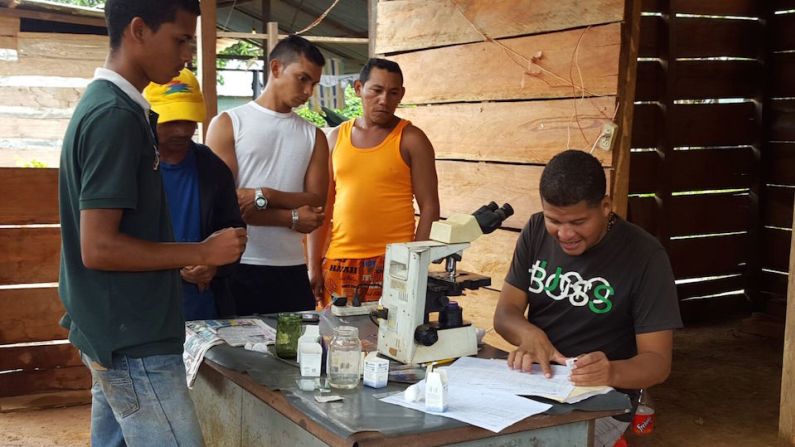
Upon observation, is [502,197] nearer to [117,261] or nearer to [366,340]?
[366,340]

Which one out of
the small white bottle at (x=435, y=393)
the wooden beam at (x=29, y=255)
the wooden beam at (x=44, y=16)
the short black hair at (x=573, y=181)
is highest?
the wooden beam at (x=44, y=16)

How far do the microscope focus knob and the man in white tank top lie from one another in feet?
3.60

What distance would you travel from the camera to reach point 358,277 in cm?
390

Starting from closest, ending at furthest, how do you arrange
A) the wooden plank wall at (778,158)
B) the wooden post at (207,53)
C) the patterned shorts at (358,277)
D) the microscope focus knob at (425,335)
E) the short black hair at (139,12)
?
the short black hair at (139,12)
the microscope focus knob at (425,335)
the patterned shorts at (358,277)
the wooden post at (207,53)
the wooden plank wall at (778,158)

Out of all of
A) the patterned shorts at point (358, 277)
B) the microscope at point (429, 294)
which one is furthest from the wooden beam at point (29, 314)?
the microscope at point (429, 294)

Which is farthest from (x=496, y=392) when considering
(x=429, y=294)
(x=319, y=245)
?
(x=319, y=245)

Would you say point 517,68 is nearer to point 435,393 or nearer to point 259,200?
point 259,200

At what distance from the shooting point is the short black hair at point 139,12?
209 cm

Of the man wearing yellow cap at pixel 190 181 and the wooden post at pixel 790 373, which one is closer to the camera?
the man wearing yellow cap at pixel 190 181

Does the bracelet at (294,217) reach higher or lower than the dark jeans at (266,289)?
higher

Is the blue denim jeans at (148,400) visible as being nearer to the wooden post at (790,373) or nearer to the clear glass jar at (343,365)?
the clear glass jar at (343,365)

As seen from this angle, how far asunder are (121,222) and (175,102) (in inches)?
34.8

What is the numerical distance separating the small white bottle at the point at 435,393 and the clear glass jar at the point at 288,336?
597 mm

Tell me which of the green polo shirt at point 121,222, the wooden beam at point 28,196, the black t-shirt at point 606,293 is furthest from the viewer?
the wooden beam at point 28,196
